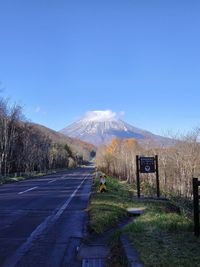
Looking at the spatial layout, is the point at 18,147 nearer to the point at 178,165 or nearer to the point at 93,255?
the point at 178,165

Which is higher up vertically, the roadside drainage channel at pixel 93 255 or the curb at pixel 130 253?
the curb at pixel 130 253

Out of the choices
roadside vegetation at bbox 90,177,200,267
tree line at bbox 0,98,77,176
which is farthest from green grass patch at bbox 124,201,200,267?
tree line at bbox 0,98,77,176

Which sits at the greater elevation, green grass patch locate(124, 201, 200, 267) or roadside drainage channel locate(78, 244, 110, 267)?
green grass patch locate(124, 201, 200, 267)

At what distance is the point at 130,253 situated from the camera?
729 centimetres

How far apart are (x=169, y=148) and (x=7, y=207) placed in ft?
62.8

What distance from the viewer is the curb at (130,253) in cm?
660

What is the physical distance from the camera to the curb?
6.60 meters

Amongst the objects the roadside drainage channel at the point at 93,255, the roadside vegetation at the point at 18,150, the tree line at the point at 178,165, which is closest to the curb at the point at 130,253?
the roadside drainage channel at the point at 93,255

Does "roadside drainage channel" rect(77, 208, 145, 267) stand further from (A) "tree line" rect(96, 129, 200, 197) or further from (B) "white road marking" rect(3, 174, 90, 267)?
(A) "tree line" rect(96, 129, 200, 197)

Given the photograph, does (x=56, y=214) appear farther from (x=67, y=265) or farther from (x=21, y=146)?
(x=21, y=146)

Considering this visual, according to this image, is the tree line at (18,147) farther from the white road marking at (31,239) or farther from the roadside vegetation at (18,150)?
the white road marking at (31,239)

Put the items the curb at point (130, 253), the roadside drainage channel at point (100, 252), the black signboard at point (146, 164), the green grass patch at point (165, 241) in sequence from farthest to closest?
1. the black signboard at point (146, 164)
2. the roadside drainage channel at point (100, 252)
3. the green grass patch at point (165, 241)
4. the curb at point (130, 253)

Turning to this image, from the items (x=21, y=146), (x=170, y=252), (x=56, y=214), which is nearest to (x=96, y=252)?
(x=170, y=252)

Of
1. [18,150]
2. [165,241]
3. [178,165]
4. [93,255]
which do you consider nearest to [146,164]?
[178,165]
